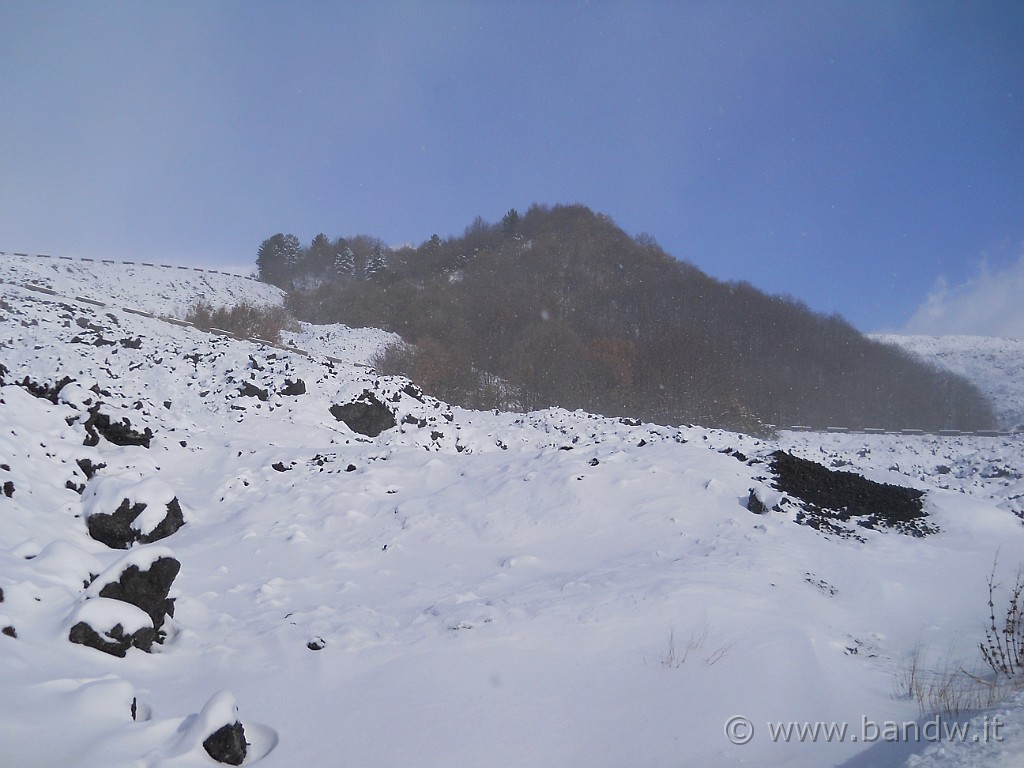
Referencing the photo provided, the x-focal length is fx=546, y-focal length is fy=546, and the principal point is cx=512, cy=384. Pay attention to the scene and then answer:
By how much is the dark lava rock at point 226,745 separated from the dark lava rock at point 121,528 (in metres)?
5.61

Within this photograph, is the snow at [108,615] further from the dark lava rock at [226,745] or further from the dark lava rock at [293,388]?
the dark lava rock at [293,388]

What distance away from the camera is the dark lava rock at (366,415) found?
16.6 meters

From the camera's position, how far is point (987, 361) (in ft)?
180

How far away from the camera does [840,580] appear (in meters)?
7.21

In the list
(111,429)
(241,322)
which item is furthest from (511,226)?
(111,429)

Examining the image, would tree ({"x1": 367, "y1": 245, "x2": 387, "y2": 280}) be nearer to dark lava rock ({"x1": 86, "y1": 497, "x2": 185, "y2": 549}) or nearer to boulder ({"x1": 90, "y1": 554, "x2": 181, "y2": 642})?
dark lava rock ({"x1": 86, "y1": 497, "x2": 185, "y2": 549})

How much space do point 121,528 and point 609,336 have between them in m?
43.2

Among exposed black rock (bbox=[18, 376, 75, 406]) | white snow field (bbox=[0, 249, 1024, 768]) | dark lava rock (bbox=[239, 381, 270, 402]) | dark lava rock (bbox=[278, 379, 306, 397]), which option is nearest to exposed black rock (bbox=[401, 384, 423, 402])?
dark lava rock (bbox=[278, 379, 306, 397])

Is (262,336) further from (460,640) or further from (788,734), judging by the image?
(788,734)

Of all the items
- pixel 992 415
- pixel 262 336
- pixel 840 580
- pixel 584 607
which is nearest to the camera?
pixel 584 607

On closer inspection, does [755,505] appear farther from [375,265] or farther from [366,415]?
[375,265]

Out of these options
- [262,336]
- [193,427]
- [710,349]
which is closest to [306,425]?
[193,427]

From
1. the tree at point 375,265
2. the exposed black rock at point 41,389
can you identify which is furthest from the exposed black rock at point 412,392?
the tree at point 375,265

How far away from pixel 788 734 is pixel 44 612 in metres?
5.80
